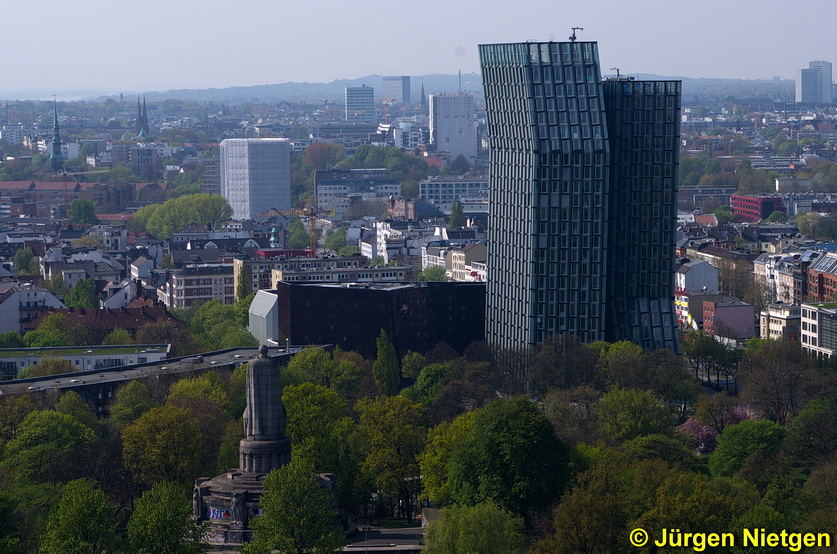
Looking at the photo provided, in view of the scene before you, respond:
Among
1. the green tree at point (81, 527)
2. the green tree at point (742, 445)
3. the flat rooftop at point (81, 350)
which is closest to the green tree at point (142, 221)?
the flat rooftop at point (81, 350)

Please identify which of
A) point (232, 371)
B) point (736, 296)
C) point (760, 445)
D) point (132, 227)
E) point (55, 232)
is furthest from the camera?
point (132, 227)

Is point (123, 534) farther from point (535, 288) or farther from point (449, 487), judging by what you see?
point (535, 288)

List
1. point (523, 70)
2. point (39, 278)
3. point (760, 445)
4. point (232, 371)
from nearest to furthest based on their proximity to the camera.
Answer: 1. point (760, 445)
2. point (232, 371)
3. point (523, 70)
4. point (39, 278)

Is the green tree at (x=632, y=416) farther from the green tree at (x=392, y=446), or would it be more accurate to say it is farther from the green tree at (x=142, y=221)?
the green tree at (x=142, y=221)

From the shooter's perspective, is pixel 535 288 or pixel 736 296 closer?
pixel 535 288

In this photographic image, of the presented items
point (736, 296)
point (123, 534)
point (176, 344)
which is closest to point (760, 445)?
point (123, 534)

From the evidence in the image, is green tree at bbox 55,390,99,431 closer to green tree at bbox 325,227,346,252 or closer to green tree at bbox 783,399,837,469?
green tree at bbox 783,399,837,469
